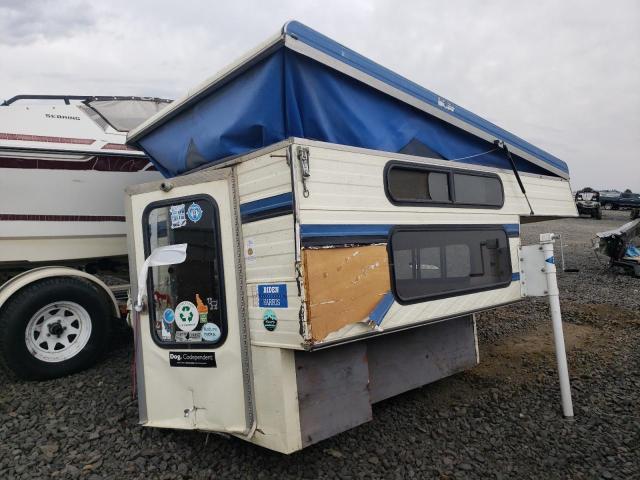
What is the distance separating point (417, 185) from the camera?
3348mm

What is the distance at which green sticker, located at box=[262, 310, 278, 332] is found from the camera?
2.70m

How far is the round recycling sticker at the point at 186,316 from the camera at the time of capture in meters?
3.10

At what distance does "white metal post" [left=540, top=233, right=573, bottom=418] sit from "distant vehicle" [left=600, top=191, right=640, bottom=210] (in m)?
31.3

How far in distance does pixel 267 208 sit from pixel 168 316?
111cm

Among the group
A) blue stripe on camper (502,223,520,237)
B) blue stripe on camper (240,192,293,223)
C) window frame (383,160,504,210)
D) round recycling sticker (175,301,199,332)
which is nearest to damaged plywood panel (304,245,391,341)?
blue stripe on camper (240,192,293,223)

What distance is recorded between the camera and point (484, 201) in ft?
12.8

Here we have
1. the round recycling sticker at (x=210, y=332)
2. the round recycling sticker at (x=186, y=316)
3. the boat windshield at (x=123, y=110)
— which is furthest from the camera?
the boat windshield at (x=123, y=110)

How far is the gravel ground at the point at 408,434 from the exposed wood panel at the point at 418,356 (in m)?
0.30

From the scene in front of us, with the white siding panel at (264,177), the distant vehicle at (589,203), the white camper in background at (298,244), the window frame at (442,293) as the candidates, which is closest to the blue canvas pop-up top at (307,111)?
the white camper in background at (298,244)

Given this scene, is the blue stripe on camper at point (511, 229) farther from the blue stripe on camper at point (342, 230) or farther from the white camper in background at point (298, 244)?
the blue stripe on camper at point (342, 230)

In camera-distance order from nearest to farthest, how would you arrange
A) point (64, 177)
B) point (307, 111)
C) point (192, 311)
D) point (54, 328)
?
1. point (307, 111)
2. point (192, 311)
3. point (54, 328)
4. point (64, 177)

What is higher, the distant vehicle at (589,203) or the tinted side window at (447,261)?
the distant vehicle at (589,203)

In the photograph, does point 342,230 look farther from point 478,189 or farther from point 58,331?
point 58,331

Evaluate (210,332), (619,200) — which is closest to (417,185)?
(210,332)
